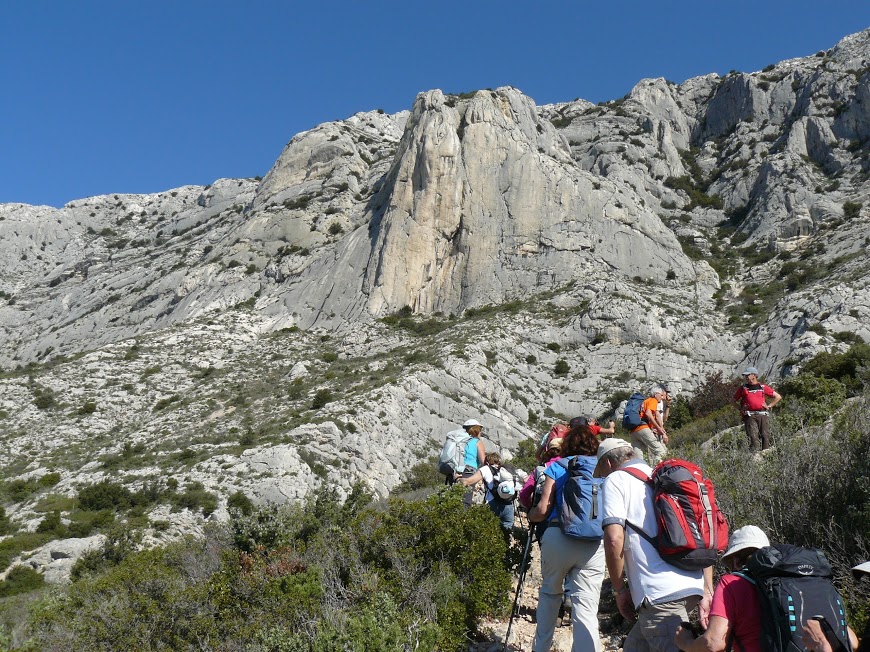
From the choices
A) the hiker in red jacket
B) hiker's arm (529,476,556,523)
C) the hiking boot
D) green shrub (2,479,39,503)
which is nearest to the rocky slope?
green shrub (2,479,39,503)

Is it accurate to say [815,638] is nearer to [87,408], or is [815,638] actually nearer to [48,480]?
[48,480]

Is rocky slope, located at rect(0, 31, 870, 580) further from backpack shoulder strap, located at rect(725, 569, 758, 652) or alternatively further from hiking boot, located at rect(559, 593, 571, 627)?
backpack shoulder strap, located at rect(725, 569, 758, 652)

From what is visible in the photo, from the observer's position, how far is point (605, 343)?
103ft

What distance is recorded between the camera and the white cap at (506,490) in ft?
22.9

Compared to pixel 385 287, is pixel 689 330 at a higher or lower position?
lower

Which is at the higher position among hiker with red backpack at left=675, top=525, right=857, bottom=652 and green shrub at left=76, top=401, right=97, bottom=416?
green shrub at left=76, top=401, right=97, bottom=416

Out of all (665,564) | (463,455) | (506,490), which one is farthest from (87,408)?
(665,564)

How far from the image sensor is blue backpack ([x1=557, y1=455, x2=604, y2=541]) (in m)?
4.52

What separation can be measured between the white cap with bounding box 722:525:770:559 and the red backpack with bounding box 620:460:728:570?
6 cm

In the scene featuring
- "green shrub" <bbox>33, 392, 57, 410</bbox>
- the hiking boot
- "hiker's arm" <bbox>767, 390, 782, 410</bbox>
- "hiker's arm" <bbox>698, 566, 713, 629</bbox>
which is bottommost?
the hiking boot

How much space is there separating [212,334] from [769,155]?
48.8 m

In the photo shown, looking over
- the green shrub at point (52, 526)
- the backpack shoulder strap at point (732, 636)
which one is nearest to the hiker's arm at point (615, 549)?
the backpack shoulder strap at point (732, 636)

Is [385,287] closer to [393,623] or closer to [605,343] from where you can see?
[605,343]

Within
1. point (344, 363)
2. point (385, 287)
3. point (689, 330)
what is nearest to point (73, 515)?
point (344, 363)
